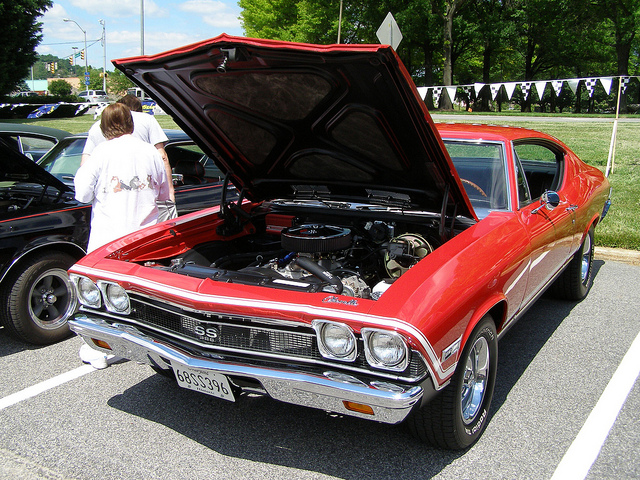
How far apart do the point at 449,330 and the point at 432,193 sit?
1.26 m

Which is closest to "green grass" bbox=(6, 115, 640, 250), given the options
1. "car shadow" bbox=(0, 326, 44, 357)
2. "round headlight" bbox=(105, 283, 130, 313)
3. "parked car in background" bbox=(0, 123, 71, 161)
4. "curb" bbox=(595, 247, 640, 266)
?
"curb" bbox=(595, 247, 640, 266)

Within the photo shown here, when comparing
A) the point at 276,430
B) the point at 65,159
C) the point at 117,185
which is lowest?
the point at 276,430

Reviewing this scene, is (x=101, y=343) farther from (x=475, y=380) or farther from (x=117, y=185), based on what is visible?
(x=475, y=380)

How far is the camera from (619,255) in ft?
21.0

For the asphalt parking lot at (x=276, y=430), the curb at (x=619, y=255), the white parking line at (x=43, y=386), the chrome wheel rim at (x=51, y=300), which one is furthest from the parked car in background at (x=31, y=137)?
the curb at (x=619, y=255)

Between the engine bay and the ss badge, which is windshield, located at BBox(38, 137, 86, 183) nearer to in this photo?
the engine bay

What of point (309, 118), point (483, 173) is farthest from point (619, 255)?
point (309, 118)

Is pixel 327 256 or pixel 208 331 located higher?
pixel 327 256

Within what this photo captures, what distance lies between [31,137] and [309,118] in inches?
175

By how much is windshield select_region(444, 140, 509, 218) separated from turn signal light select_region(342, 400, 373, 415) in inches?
65.8

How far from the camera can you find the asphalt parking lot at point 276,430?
102 inches

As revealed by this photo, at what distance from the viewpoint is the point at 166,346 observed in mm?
2652

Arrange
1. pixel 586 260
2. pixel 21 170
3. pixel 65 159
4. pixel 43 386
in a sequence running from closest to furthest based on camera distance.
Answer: pixel 43 386, pixel 21 170, pixel 586 260, pixel 65 159

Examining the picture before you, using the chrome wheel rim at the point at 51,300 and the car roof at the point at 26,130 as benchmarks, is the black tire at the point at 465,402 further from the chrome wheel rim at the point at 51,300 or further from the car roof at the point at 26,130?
the car roof at the point at 26,130
